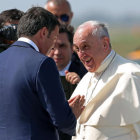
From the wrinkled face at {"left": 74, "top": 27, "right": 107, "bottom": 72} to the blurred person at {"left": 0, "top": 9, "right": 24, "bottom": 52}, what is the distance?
0.69 metres

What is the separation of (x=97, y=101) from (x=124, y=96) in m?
0.27

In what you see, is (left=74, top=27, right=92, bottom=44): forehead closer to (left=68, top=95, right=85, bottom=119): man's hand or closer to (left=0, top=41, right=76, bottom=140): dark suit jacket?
(left=68, top=95, right=85, bottom=119): man's hand

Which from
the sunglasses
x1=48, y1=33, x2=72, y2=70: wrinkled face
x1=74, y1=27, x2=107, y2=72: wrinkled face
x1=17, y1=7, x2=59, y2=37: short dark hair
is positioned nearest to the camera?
x1=17, y1=7, x2=59, y2=37: short dark hair

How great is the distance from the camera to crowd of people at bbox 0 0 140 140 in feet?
13.9

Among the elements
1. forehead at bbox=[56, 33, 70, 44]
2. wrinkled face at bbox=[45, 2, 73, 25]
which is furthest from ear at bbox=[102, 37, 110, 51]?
wrinkled face at bbox=[45, 2, 73, 25]

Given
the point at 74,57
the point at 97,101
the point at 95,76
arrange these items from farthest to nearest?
the point at 74,57 → the point at 95,76 → the point at 97,101

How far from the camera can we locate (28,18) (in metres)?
4.43

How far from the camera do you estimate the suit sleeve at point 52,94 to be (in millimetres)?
4176

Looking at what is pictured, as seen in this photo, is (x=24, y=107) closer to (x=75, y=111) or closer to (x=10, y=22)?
(x=75, y=111)

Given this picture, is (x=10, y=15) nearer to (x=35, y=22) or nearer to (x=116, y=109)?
(x=35, y=22)

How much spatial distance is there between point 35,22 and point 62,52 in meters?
1.84

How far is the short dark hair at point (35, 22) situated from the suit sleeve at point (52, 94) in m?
0.33

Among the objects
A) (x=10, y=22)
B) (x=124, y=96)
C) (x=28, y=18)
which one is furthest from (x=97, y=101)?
(x=10, y=22)

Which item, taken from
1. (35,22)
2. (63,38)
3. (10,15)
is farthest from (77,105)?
(63,38)
